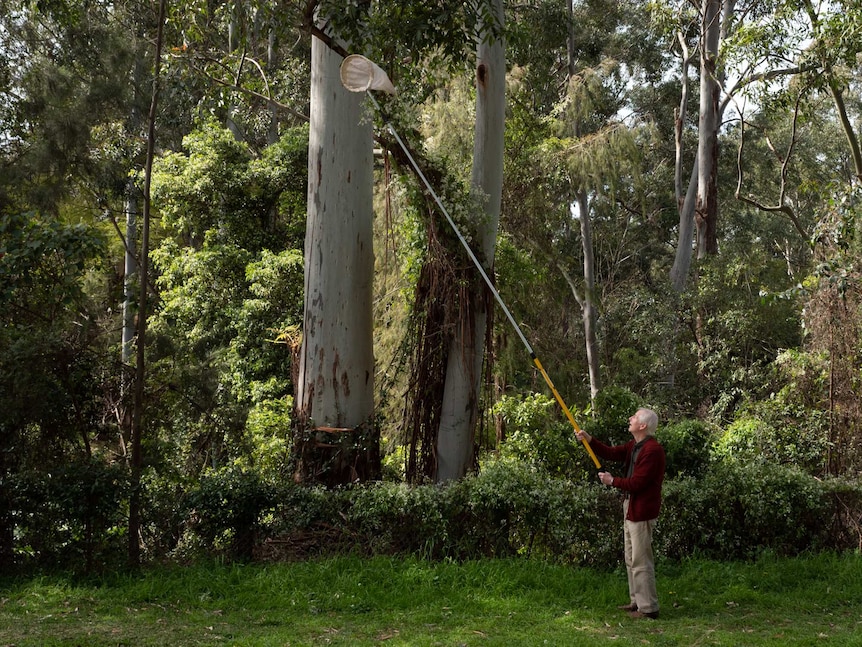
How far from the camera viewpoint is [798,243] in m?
31.3

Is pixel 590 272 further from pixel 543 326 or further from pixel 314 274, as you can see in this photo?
pixel 314 274

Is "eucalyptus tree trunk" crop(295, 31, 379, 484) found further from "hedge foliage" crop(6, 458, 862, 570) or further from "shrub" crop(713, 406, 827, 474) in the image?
"shrub" crop(713, 406, 827, 474)

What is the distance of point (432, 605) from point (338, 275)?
382cm

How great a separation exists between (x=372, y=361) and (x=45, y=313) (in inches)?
132

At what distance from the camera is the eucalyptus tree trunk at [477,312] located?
9.06 metres

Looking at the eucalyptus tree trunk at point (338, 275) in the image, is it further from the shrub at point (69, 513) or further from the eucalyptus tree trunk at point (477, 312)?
the shrub at point (69, 513)

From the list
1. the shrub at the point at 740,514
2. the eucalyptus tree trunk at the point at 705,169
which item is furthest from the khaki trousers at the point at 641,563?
the eucalyptus tree trunk at the point at 705,169

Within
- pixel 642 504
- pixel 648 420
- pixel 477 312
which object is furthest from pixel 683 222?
pixel 642 504

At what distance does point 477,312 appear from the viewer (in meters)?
9.13

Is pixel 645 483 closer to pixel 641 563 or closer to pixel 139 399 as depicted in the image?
pixel 641 563

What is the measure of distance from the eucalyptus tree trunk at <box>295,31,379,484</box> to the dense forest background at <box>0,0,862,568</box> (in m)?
0.09

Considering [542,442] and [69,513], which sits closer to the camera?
[69,513]

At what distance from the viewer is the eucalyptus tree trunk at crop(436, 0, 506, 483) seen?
9.06 metres

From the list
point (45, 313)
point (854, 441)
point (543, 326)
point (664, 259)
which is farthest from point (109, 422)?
point (664, 259)
